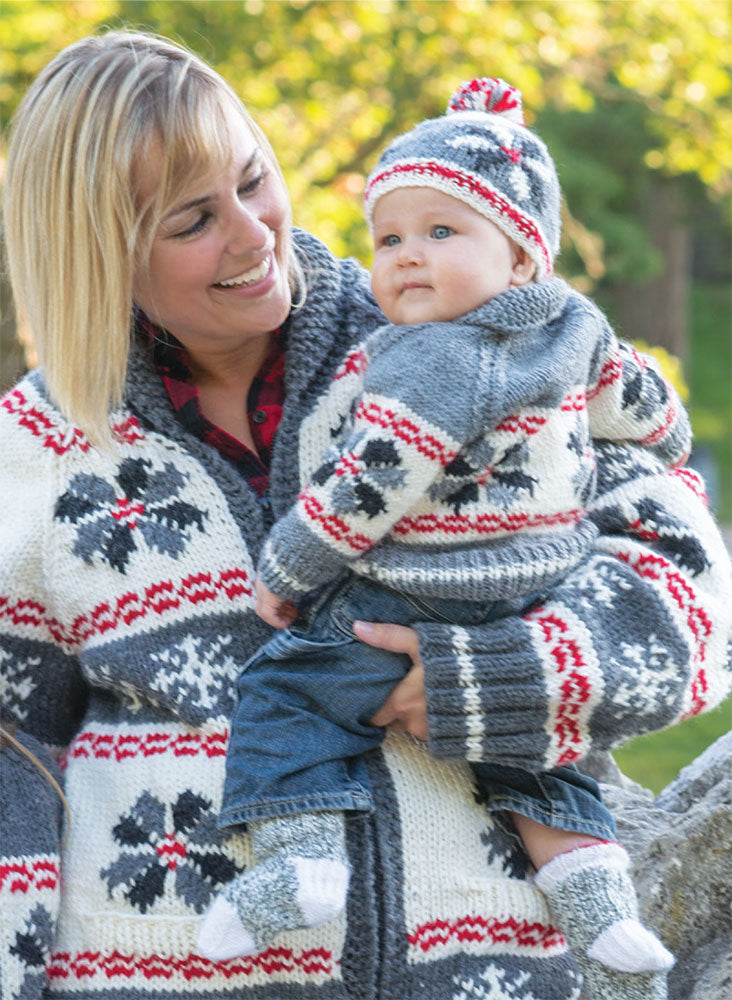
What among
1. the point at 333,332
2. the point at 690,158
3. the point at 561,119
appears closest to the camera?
the point at 333,332

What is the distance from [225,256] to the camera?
83.0 inches

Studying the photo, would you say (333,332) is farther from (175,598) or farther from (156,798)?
(156,798)

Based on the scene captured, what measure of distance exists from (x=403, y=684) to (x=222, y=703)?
291 mm

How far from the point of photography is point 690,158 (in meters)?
6.94

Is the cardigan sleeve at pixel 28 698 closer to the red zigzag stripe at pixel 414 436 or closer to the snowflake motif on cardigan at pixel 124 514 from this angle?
the snowflake motif on cardigan at pixel 124 514

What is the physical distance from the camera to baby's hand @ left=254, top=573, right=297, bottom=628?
→ 6.41 ft

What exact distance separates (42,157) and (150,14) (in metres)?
3.76

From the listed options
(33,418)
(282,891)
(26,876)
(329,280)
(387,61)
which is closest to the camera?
(282,891)

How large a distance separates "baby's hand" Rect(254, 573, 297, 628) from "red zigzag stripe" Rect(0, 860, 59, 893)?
52cm

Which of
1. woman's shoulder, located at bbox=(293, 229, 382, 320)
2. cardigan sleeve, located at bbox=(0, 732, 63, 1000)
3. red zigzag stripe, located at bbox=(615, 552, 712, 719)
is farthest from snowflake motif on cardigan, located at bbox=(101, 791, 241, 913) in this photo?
woman's shoulder, located at bbox=(293, 229, 382, 320)

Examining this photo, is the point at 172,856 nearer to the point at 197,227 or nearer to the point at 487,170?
the point at 197,227

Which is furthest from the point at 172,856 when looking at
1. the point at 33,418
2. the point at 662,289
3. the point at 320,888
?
the point at 662,289

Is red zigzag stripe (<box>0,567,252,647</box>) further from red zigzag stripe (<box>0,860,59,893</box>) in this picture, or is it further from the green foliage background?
the green foliage background

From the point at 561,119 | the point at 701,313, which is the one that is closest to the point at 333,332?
the point at 561,119
